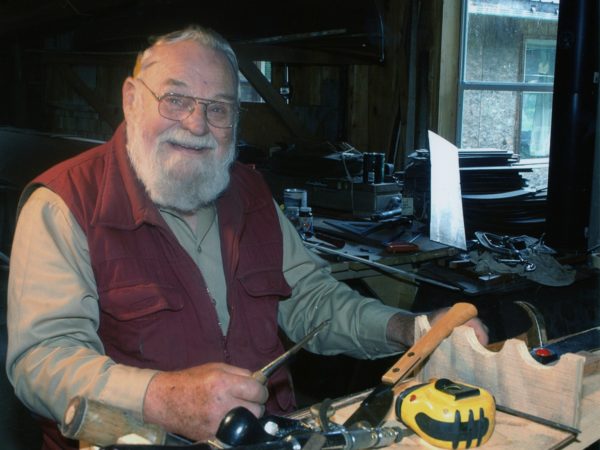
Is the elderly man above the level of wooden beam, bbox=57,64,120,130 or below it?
below

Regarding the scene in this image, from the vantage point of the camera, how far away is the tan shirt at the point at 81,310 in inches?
52.7

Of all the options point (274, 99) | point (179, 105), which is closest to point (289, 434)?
point (179, 105)

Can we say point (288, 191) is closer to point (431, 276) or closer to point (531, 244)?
point (431, 276)

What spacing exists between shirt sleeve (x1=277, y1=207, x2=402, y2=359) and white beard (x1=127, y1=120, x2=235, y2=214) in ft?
0.84

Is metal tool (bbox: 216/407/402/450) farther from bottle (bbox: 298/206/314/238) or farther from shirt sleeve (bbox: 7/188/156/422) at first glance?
bottle (bbox: 298/206/314/238)

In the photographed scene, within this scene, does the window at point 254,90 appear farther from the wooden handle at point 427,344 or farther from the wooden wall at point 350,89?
the wooden handle at point 427,344

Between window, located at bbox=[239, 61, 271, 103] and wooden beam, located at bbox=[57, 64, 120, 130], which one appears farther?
window, located at bbox=[239, 61, 271, 103]

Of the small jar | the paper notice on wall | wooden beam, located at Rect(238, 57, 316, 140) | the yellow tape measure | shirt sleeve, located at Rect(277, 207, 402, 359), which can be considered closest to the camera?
the yellow tape measure

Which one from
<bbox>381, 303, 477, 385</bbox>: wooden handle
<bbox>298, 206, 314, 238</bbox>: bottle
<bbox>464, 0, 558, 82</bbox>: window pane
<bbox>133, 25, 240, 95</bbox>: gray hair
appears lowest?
<bbox>298, 206, 314, 238</bbox>: bottle

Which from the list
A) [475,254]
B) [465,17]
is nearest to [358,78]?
[465,17]

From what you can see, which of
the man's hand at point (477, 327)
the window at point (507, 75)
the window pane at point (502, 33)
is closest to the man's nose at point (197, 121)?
the man's hand at point (477, 327)

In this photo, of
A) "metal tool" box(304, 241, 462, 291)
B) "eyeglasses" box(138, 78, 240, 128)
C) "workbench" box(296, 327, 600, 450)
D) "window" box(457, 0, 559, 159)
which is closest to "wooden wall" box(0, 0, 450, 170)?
"window" box(457, 0, 559, 159)

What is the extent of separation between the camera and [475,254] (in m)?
3.01

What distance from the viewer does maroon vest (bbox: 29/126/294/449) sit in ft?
5.31
